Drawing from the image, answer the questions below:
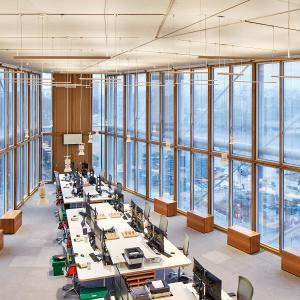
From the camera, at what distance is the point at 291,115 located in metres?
10.9

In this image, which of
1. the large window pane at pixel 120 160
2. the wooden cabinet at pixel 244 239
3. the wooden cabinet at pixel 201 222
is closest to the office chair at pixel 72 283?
the wooden cabinet at pixel 244 239

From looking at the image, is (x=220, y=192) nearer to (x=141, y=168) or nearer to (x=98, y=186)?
(x=98, y=186)

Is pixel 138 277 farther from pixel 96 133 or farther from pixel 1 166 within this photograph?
pixel 96 133

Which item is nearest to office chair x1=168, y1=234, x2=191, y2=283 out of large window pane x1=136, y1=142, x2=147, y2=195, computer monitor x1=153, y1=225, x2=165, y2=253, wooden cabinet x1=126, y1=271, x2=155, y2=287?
computer monitor x1=153, y1=225, x2=165, y2=253

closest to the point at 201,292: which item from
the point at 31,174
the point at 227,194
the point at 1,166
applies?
the point at 227,194

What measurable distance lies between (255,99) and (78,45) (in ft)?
16.7

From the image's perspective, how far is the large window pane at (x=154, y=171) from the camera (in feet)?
55.5

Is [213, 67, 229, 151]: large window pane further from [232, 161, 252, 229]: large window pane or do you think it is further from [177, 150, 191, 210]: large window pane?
[177, 150, 191, 210]: large window pane

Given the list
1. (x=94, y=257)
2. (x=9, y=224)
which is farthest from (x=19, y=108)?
(x=94, y=257)

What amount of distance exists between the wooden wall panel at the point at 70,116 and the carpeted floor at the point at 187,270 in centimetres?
675

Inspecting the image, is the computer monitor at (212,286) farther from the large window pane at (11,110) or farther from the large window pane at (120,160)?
the large window pane at (120,160)

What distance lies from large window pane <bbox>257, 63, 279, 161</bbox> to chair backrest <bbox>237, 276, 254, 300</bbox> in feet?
18.0

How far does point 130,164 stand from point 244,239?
28.0 ft

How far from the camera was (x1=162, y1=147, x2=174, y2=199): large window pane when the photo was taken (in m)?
16.0
